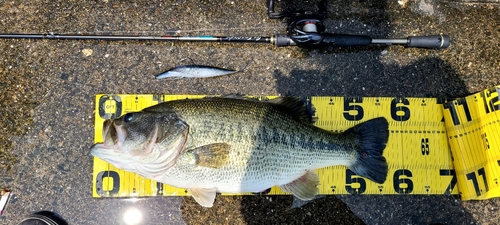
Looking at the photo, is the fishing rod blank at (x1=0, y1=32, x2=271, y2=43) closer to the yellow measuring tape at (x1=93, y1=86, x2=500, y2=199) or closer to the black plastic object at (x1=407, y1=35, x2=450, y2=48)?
the yellow measuring tape at (x1=93, y1=86, x2=500, y2=199)

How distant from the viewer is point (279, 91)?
303 centimetres

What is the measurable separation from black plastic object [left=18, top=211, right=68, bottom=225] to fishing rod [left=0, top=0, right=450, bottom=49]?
1472 mm

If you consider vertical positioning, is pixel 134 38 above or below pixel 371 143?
above

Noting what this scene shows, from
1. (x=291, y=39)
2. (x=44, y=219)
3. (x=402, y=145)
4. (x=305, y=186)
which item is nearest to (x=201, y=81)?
(x=291, y=39)

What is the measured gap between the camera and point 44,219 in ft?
9.16

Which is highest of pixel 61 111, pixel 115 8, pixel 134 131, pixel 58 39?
pixel 115 8

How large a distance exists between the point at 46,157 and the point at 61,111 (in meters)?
0.41

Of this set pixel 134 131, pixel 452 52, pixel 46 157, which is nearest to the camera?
pixel 134 131

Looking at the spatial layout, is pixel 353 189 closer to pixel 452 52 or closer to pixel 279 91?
pixel 279 91

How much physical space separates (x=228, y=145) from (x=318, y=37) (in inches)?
45.0

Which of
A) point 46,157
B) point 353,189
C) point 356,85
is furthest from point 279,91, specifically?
point 46,157

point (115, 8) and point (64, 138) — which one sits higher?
point (115, 8)

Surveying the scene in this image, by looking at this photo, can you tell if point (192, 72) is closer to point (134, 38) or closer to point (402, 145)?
point (134, 38)

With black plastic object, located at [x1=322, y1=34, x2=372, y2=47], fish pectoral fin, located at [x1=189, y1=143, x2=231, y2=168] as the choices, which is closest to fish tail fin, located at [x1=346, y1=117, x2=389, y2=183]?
black plastic object, located at [x1=322, y1=34, x2=372, y2=47]
